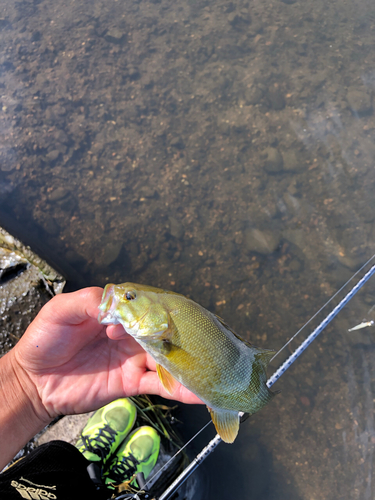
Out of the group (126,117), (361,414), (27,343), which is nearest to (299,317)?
(361,414)

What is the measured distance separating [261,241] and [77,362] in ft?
9.82

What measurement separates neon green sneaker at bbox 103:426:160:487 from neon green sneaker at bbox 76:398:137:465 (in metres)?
0.10

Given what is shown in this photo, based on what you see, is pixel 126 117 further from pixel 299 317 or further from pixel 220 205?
pixel 299 317

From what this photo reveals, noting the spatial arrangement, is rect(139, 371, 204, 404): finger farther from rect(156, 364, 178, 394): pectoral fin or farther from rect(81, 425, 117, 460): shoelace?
rect(81, 425, 117, 460): shoelace

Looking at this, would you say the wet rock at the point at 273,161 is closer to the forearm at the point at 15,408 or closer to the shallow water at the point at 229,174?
the shallow water at the point at 229,174

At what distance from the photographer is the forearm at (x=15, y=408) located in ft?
→ 7.46

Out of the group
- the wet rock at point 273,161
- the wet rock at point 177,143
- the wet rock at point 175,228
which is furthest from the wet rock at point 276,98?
the wet rock at point 175,228

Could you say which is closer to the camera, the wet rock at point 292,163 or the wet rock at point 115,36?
the wet rock at point 292,163

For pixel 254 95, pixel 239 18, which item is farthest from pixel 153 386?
pixel 239 18

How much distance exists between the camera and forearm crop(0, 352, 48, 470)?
2.27 m

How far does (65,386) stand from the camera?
2.44 metres

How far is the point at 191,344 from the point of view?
178 cm

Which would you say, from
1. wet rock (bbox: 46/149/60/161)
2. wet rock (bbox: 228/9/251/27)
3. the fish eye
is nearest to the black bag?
the fish eye

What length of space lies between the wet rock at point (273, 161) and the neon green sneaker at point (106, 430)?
153 inches
